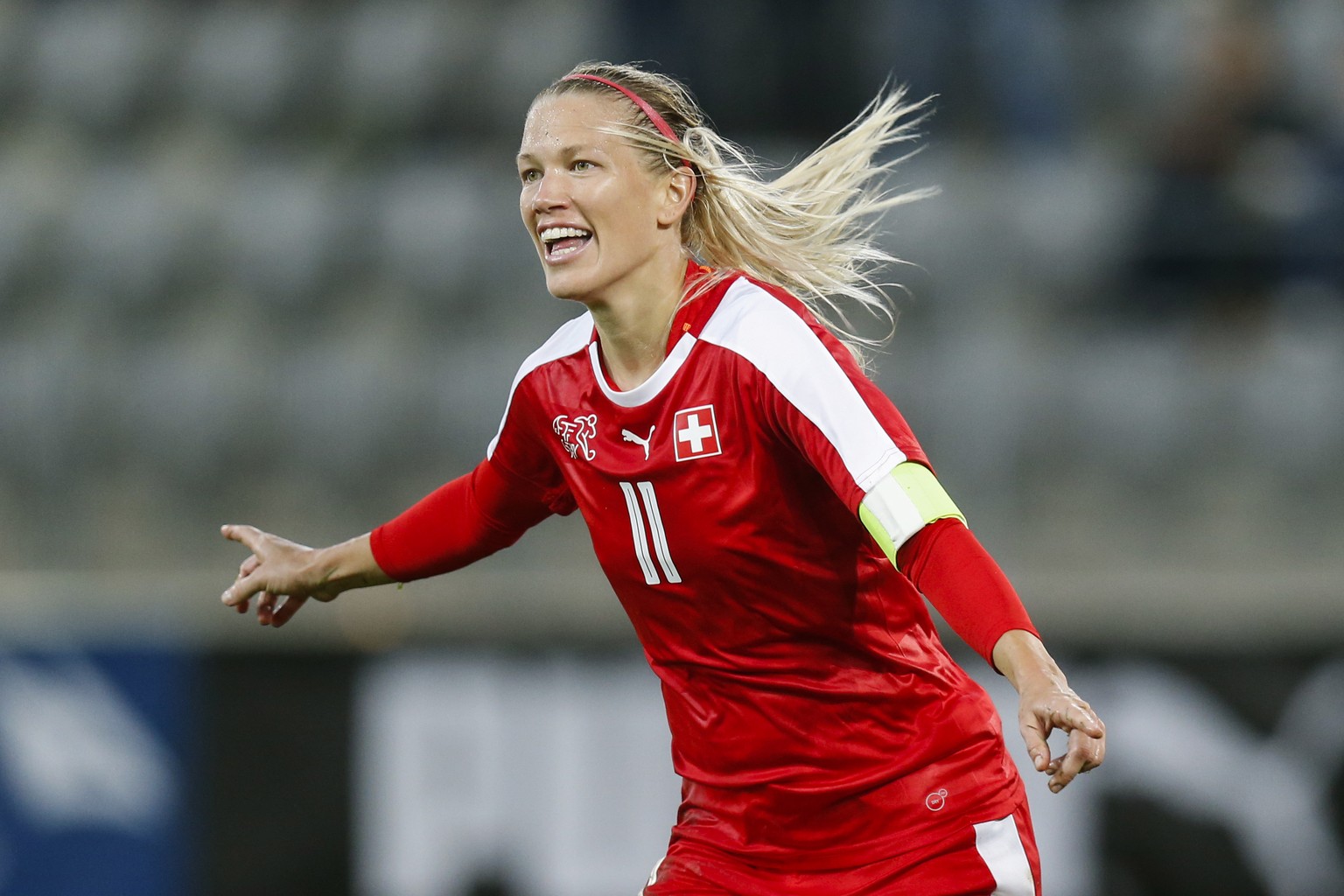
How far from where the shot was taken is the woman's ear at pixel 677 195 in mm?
3406

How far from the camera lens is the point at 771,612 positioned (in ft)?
10.5

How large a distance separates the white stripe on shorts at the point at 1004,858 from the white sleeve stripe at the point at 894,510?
645 mm

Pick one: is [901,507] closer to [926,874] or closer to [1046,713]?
[1046,713]

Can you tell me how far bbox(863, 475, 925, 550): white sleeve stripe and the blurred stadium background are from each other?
351 cm

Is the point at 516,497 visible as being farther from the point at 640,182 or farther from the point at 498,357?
the point at 498,357

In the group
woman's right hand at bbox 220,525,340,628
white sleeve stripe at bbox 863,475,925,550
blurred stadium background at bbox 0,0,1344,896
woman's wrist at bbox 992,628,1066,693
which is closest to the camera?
woman's wrist at bbox 992,628,1066,693

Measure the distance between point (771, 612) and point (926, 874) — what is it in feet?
1.75

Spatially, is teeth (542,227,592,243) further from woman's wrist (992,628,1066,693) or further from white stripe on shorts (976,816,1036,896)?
white stripe on shorts (976,816,1036,896)

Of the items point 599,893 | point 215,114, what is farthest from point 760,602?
point 215,114

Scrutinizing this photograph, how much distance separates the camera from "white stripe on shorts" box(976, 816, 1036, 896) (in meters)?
3.17

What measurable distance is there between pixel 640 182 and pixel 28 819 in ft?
14.3

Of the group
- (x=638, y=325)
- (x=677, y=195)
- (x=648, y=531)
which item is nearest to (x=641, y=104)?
(x=677, y=195)

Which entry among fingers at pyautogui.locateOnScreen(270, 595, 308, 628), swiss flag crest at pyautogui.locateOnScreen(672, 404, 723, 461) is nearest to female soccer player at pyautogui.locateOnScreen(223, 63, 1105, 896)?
swiss flag crest at pyautogui.locateOnScreen(672, 404, 723, 461)

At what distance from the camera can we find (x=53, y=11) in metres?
9.11
